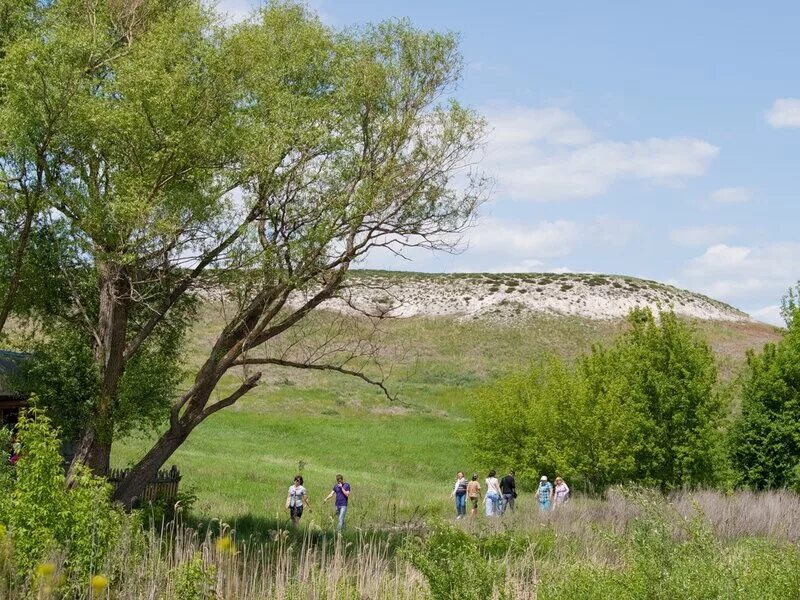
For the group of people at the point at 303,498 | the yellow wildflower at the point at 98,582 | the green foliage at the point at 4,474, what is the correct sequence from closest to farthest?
the yellow wildflower at the point at 98,582 → the green foliage at the point at 4,474 → the group of people at the point at 303,498

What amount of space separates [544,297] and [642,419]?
6553 centimetres

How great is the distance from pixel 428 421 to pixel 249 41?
113 feet

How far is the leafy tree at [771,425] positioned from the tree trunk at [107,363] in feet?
58.9

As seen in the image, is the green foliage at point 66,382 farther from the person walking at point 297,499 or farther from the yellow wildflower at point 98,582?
the yellow wildflower at point 98,582

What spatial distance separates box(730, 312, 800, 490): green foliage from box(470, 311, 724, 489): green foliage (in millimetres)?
1273

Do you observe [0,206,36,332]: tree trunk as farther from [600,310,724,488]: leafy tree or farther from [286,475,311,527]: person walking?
[600,310,724,488]: leafy tree

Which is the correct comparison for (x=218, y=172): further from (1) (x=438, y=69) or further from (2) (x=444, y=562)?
(2) (x=444, y=562)

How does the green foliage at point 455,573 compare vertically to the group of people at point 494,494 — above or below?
above

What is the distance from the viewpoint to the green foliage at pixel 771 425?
28.7 m

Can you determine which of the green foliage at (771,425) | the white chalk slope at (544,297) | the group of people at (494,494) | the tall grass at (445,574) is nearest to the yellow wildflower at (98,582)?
the tall grass at (445,574)

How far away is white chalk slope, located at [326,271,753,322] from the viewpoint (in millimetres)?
92562

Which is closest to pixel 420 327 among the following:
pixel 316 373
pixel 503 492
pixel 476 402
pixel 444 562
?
pixel 316 373

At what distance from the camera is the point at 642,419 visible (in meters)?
30.8

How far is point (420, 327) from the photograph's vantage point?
85.6 metres
